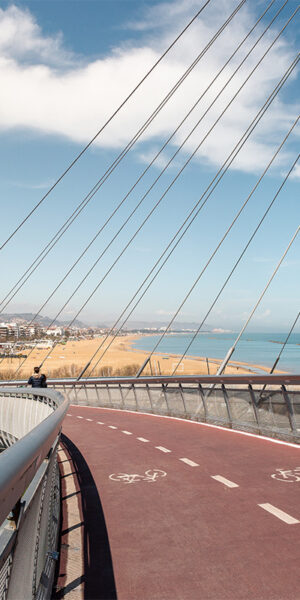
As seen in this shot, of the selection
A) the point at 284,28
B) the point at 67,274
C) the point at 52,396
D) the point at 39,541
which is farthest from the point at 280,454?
the point at 67,274

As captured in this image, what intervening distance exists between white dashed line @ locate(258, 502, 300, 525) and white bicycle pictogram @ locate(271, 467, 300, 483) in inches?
51.2

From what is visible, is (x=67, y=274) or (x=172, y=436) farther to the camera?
(x=67, y=274)

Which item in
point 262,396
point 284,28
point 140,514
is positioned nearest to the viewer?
point 140,514

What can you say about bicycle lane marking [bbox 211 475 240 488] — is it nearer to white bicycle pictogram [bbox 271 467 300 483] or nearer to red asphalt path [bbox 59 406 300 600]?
Answer: red asphalt path [bbox 59 406 300 600]

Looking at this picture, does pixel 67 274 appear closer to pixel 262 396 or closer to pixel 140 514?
pixel 262 396

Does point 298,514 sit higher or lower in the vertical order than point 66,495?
higher

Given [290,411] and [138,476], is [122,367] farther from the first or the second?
[138,476]

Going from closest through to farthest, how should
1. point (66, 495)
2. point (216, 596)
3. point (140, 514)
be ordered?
point (216, 596)
point (140, 514)
point (66, 495)

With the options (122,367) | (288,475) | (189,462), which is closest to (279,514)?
(288,475)

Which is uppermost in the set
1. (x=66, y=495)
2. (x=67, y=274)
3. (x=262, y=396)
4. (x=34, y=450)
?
(x=67, y=274)

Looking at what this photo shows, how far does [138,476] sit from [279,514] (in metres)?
3.13

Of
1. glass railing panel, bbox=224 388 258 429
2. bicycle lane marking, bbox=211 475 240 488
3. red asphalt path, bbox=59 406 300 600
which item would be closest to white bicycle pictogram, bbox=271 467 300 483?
red asphalt path, bbox=59 406 300 600

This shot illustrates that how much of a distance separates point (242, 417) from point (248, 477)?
5.07 m

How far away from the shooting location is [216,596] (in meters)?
4.27
